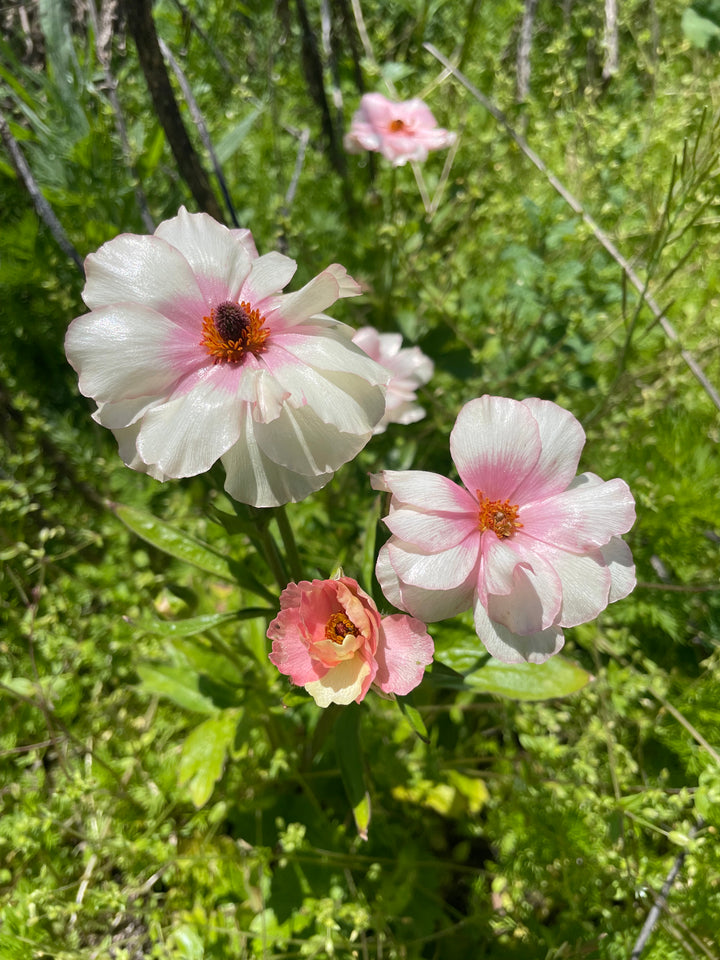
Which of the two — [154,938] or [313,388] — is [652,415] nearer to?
[313,388]

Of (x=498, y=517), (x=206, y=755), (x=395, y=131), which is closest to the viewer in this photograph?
(x=498, y=517)

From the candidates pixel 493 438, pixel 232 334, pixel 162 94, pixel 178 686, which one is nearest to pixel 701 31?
pixel 162 94

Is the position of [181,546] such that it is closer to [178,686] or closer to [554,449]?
[178,686]

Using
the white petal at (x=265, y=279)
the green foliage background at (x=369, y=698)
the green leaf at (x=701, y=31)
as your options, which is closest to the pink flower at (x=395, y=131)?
the green foliage background at (x=369, y=698)

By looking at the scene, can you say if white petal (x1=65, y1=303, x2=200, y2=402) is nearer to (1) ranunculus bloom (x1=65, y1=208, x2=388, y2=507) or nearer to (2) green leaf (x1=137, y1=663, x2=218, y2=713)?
(1) ranunculus bloom (x1=65, y1=208, x2=388, y2=507)

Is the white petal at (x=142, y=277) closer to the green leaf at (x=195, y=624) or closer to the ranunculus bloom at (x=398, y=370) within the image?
the green leaf at (x=195, y=624)

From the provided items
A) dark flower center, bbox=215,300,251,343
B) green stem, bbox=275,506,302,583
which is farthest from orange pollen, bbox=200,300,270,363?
green stem, bbox=275,506,302,583
